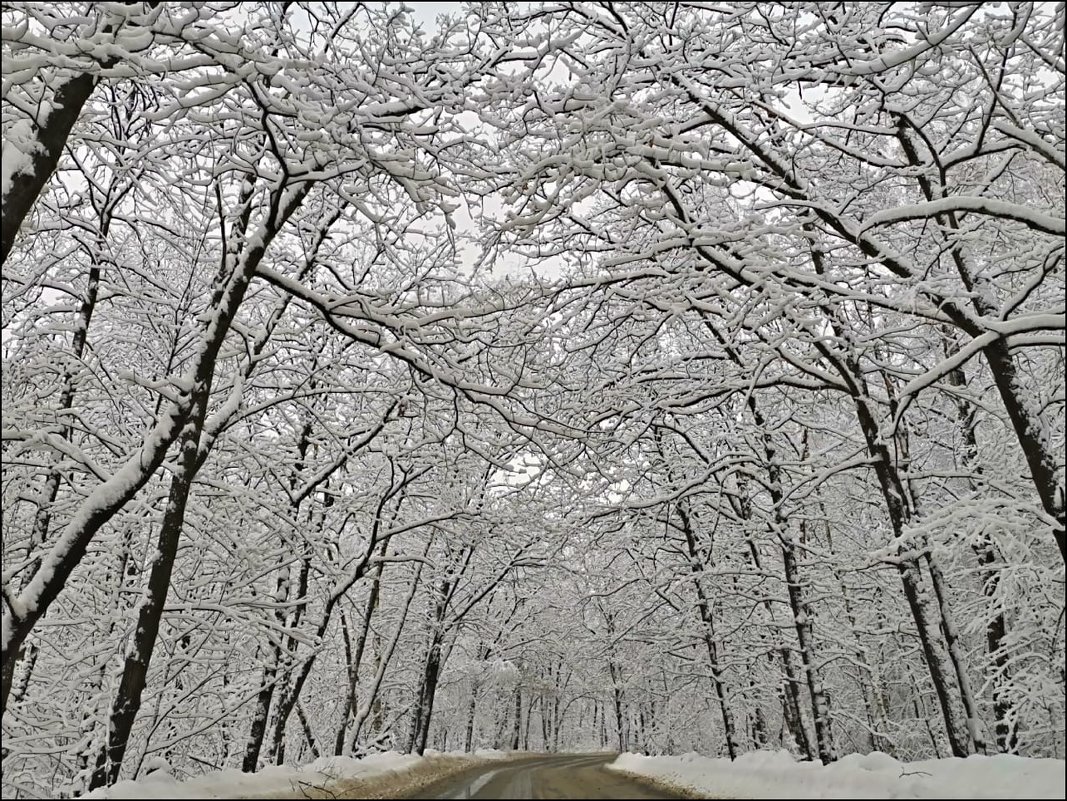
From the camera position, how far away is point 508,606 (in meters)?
29.9

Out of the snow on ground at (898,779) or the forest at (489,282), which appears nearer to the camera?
the snow on ground at (898,779)

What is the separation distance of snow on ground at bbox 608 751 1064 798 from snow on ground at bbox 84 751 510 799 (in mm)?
5055

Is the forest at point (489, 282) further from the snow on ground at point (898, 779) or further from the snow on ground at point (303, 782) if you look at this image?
the snow on ground at point (898, 779)

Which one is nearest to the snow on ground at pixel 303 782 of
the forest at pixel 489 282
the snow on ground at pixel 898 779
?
the forest at pixel 489 282

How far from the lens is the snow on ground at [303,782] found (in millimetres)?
4791

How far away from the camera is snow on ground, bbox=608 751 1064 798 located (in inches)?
171

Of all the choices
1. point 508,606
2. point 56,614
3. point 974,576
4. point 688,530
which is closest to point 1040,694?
point 974,576

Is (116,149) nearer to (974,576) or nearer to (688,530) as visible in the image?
(688,530)

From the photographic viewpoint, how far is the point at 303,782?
298 inches

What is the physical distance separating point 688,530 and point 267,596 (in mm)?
9065

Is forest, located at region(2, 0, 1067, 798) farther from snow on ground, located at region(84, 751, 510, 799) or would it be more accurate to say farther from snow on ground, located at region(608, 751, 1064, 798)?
snow on ground, located at region(608, 751, 1064, 798)

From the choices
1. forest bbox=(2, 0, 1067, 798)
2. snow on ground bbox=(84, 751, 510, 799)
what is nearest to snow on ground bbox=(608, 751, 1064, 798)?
→ forest bbox=(2, 0, 1067, 798)

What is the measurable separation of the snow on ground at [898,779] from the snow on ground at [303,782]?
199 inches

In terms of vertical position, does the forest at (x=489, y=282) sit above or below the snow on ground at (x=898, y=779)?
above
